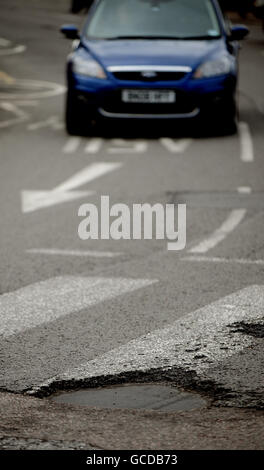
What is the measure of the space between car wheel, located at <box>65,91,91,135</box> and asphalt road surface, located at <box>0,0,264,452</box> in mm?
235

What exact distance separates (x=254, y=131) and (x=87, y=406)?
11532 millimetres

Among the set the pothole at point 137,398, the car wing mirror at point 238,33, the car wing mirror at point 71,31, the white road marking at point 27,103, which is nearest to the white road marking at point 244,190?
the car wing mirror at point 238,33

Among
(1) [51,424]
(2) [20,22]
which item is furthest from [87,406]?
(2) [20,22]

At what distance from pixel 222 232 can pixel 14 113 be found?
30.9 ft

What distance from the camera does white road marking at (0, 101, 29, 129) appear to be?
18125mm

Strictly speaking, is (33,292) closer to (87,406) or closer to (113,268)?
(113,268)

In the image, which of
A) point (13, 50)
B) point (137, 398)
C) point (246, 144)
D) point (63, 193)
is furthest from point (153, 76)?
point (13, 50)

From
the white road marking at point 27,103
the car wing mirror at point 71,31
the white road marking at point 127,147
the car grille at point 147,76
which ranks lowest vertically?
the white road marking at point 127,147

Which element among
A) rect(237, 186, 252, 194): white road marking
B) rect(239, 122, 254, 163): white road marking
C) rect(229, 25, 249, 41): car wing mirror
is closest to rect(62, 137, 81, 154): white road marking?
rect(239, 122, 254, 163): white road marking

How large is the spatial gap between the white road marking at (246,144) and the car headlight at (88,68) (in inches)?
80.4

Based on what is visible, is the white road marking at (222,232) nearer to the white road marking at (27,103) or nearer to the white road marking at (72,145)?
the white road marking at (72,145)

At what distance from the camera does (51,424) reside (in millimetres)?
5703

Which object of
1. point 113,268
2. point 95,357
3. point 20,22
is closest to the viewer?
point 95,357

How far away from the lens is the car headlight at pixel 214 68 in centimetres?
1623
